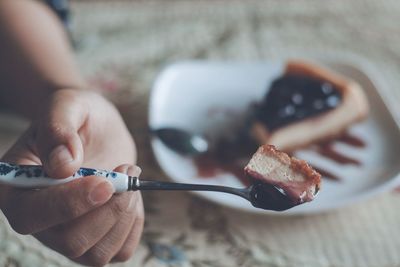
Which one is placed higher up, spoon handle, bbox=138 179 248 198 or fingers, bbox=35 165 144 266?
spoon handle, bbox=138 179 248 198

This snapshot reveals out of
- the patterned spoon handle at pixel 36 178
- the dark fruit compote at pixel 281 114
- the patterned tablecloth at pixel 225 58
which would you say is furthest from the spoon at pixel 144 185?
the dark fruit compote at pixel 281 114

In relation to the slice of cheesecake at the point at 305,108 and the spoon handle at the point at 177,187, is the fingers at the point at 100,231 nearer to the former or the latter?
the spoon handle at the point at 177,187

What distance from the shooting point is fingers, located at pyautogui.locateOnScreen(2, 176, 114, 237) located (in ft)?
1.21

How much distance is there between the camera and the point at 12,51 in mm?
747

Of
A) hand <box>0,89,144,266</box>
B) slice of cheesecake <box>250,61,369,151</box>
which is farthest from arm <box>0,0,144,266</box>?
slice of cheesecake <box>250,61,369,151</box>

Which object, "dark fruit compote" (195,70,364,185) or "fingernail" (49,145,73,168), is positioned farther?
"dark fruit compote" (195,70,364,185)

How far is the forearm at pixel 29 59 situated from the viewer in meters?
0.69

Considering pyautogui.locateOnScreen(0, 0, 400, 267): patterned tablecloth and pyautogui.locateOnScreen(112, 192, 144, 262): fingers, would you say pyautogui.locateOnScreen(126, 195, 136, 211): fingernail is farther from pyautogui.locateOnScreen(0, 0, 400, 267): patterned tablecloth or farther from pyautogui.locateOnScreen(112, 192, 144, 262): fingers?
pyautogui.locateOnScreen(0, 0, 400, 267): patterned tablecloth

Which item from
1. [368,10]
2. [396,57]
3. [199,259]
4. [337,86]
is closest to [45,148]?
[199,259]

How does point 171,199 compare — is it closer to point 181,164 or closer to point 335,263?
point 181,164

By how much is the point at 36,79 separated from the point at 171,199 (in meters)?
0.26

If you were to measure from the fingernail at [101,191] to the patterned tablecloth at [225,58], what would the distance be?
16cm

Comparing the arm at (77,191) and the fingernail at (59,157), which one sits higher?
the fingernail at (59,157)

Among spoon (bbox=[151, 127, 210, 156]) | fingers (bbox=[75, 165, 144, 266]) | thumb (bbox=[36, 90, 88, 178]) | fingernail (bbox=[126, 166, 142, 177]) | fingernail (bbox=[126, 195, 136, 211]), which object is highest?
thumb (bbox=[36, 90, 88, 178])
